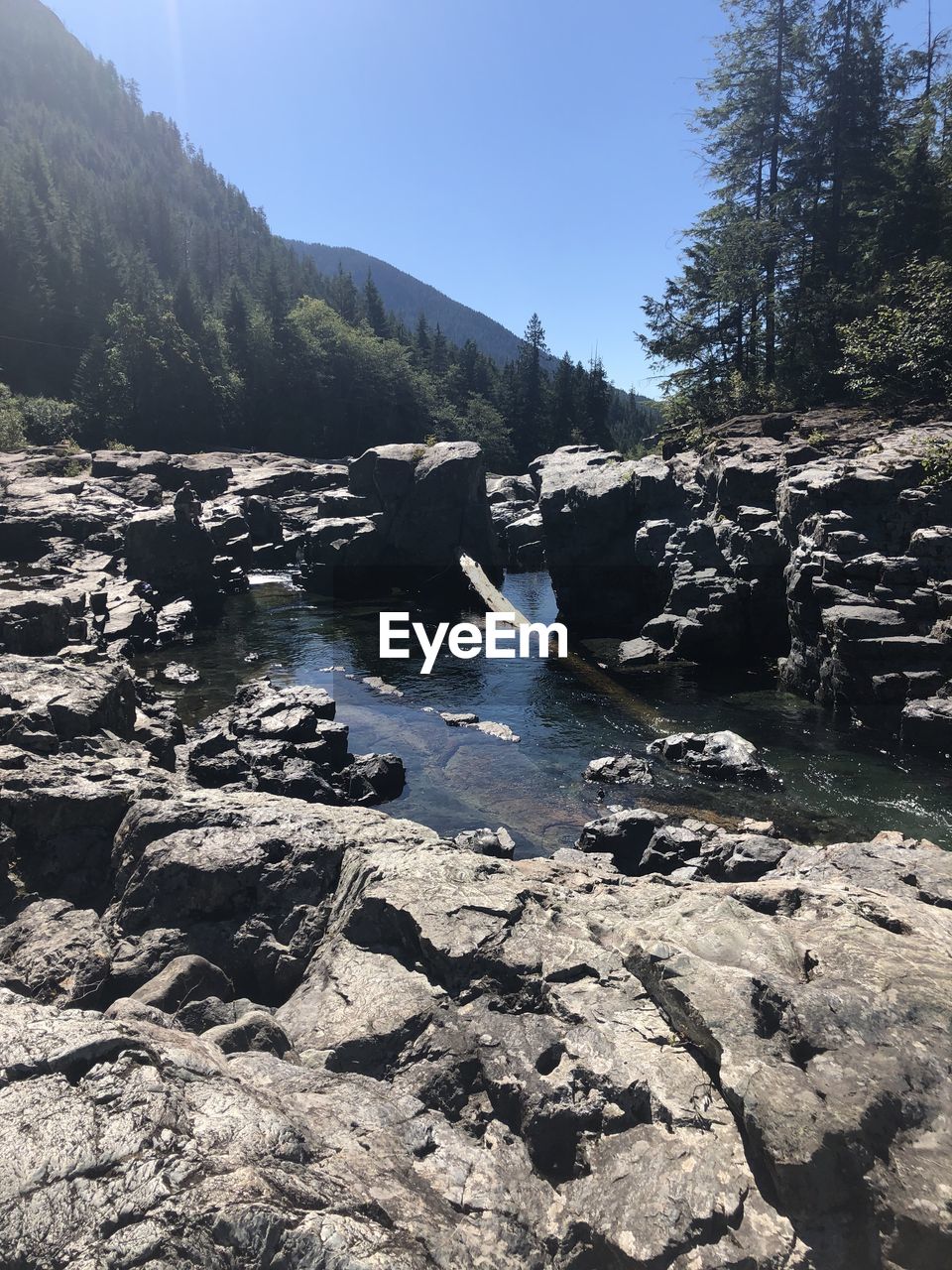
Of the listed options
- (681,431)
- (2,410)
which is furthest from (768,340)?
(2,410)

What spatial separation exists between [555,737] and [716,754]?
5.04 m

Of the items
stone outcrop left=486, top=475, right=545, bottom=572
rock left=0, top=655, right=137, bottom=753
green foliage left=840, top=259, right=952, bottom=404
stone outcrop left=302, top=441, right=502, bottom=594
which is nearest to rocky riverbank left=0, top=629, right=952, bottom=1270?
rock left=0, top=655, right=137, bottom=753

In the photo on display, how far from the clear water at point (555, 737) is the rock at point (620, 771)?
374mm

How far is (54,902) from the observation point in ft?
29.2

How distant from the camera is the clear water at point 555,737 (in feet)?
53.7

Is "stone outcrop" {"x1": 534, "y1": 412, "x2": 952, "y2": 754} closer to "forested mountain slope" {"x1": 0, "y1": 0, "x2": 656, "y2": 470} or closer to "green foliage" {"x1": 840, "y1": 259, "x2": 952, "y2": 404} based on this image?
"green foliage" {"x1": 840, "y1": 259, "x2": 952, "y2": 404}

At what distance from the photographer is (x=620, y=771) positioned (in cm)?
1850

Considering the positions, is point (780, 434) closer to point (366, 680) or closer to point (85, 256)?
point (366, 680)

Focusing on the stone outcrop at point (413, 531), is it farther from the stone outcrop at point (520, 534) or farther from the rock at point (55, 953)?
the rock at point (55, 953)

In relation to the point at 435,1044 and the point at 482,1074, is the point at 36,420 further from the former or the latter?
the point at 482,1074

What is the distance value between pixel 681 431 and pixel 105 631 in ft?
106

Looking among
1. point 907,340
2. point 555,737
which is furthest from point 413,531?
point 907,340

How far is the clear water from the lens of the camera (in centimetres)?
1638

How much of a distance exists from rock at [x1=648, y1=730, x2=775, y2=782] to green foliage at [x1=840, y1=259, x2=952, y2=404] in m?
18.5
